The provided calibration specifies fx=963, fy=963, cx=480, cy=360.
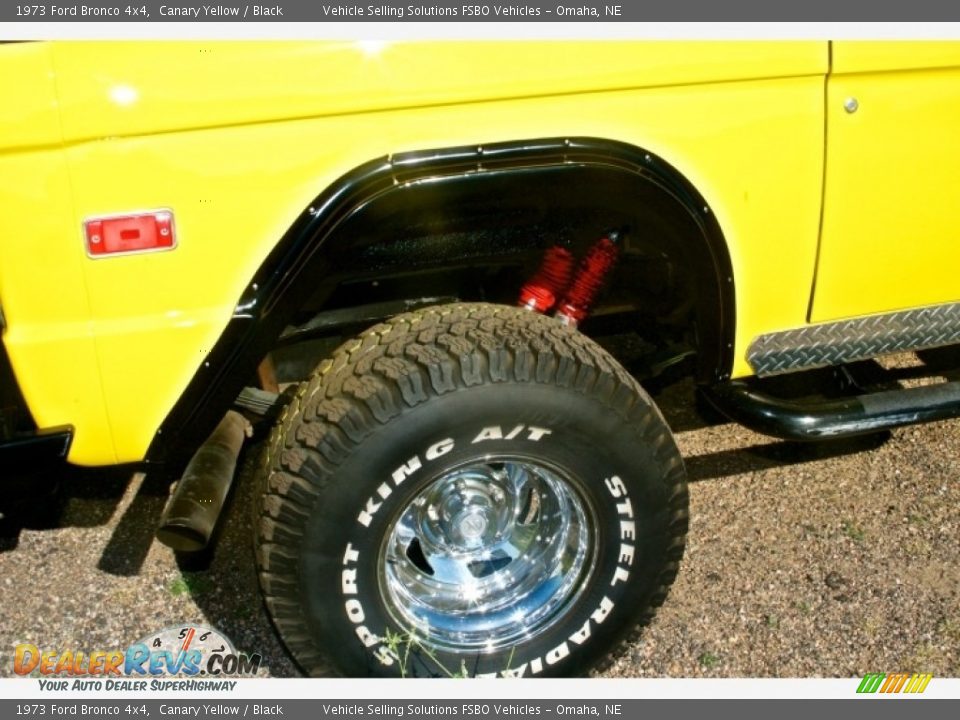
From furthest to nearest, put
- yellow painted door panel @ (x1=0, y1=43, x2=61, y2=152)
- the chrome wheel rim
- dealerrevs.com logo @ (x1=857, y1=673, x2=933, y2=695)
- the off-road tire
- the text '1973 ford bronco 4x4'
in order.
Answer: dealerrevs.com logo @ (x1=857, y1=673, x2=933, y2=695) < the chrome wheel rim < the off-road tire < the text '1973 ford bronco 4x4' < yellow painted door panel @ (x1=0, y1=43, x2=61, y2=152)

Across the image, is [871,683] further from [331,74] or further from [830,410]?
[331,74]

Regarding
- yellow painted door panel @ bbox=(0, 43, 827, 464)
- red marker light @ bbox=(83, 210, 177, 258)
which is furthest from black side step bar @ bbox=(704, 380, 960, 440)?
red marker light @ bbox=(83, 210, 177, 258)

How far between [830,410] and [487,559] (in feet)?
3.38

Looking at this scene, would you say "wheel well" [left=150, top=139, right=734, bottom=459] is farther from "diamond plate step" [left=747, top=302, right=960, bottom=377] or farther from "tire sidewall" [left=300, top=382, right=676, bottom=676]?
"tire sidewall" [left=300, top=382, right=676, bottom=676]

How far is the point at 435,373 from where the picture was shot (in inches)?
84.2

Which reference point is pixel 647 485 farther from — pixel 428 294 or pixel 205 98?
pixel 205 98

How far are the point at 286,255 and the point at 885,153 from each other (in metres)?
1.44

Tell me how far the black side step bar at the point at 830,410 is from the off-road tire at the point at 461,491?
32 cm

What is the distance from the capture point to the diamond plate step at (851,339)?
2545 millimetres

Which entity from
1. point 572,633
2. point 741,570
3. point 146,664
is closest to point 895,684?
point 741,570

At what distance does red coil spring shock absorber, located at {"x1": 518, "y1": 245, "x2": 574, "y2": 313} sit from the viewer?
2562 millimetres

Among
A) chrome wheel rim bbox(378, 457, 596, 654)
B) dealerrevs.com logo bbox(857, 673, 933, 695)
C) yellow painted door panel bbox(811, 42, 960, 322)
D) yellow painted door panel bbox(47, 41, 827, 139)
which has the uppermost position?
yellow painted door panel bbox(47, 41, 827, 139)

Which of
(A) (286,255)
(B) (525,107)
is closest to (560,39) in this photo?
(B) (525,107)

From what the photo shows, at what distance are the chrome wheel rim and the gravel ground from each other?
0.35 meters
